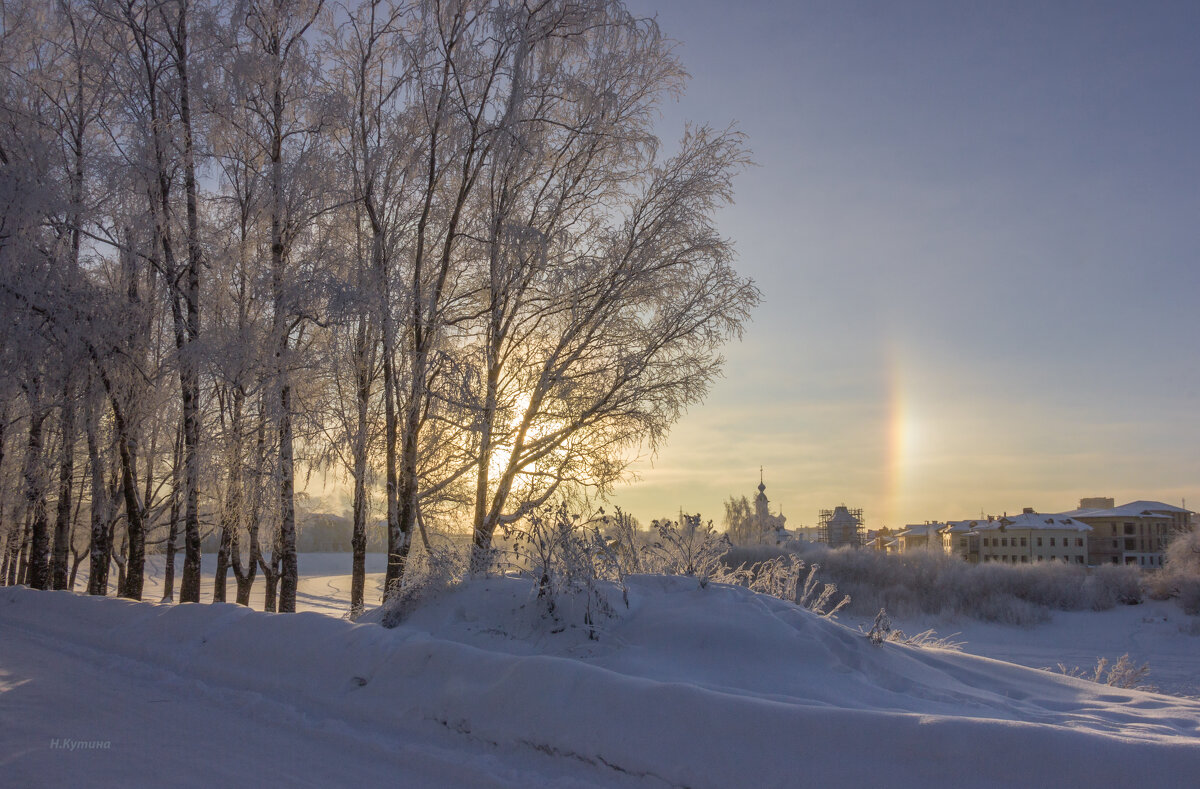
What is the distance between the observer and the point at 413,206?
11914 mm

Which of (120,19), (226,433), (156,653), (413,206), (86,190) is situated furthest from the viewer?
(86,190)

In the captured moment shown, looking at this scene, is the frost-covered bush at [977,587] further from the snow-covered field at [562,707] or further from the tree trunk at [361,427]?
the snow-covered field at [562,707]

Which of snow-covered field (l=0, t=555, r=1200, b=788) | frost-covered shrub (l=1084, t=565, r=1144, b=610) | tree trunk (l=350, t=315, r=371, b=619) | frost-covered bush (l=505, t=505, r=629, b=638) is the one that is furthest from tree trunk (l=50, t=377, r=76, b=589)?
frost-covered shrub (l=1084, t=565, r=1144, b=610)

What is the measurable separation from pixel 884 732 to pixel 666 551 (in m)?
4.87

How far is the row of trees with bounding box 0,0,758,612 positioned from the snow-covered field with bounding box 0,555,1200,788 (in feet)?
11.2

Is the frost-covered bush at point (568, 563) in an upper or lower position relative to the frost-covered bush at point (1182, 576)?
upper

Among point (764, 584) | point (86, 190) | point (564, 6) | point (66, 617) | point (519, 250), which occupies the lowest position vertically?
point (66, 617)

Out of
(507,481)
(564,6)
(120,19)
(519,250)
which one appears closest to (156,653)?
(507,481)

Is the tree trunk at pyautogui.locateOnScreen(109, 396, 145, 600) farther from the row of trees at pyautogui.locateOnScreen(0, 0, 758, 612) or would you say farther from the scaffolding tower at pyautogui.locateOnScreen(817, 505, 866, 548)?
the scaffolding tower at pyautogui.locateOnScreen(817, 505, 866, 548)

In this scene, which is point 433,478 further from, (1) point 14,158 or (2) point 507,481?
(1) point 14,158

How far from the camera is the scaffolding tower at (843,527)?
94725 millimetres

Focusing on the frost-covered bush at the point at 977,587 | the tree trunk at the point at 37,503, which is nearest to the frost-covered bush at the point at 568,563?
the tree trunk at the point at 37,503

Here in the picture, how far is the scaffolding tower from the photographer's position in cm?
9472

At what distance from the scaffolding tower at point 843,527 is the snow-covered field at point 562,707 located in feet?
303
